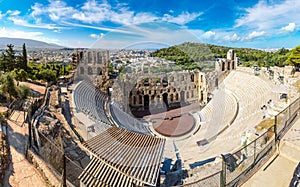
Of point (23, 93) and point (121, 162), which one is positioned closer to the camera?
point (121, 162)

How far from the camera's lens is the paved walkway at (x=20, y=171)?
4.34 metres

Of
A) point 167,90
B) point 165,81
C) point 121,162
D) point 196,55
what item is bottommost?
point 167,90

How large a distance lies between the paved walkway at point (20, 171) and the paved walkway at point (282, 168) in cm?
445

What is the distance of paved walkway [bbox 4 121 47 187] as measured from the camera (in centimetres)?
434

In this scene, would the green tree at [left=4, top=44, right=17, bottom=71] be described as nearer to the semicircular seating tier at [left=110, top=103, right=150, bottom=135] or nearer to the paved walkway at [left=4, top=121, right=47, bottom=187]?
the semicircular seating tier at [left=110, top=103, right=150, bottom=135]

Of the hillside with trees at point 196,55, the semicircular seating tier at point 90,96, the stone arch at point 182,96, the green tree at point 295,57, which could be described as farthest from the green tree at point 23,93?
the green tree at point 295,57

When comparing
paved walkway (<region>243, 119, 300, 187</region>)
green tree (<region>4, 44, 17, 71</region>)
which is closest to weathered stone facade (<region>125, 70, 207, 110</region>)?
green tree (<region>4, 44, 17, 71</region>)

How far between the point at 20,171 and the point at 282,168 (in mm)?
5858

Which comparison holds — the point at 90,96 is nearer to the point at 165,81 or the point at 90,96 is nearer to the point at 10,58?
the point at 10,58

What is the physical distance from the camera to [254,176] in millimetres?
4082

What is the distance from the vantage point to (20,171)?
4680 millimetres

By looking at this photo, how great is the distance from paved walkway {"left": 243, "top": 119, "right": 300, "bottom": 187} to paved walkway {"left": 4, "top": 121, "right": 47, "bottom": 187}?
4.45 metres

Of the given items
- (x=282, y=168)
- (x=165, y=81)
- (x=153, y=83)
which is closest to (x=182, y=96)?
(x=165, y=81)

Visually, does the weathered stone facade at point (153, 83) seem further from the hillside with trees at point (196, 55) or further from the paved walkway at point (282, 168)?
the paved walkway at point (282, 168)
